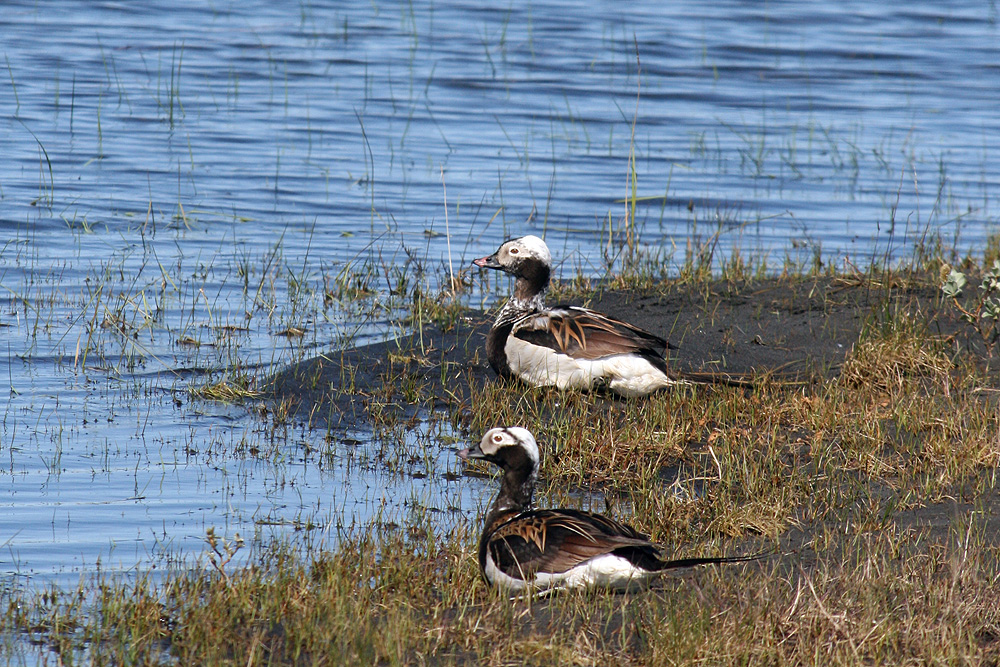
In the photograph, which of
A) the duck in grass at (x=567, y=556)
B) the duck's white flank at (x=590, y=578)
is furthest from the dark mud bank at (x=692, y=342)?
the duck's white flank at (x=590, y=578)

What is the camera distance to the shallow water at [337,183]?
750 cm

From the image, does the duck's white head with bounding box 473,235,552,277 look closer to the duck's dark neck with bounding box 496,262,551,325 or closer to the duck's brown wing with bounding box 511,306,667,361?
the duck's dark neck with bounding box 496,262,551,325

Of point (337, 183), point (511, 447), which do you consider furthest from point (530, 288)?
point (337, 183)

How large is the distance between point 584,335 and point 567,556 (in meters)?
3.53

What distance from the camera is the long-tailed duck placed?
866 centimetres

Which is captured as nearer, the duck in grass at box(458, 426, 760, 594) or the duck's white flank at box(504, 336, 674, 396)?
the duck in grass at box(458, 426, 760, 594)

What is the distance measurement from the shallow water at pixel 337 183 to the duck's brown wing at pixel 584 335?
135cm

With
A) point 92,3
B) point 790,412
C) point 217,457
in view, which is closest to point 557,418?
point 790,412

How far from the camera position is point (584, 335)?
888 centimetres

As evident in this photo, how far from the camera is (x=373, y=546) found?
5.96m

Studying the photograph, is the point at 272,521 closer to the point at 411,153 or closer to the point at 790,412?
the point at 790,412

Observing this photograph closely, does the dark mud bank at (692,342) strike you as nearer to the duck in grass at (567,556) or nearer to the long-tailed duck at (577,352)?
the long-tailed duck at (577,352)

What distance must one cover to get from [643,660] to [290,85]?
17227 millimetres

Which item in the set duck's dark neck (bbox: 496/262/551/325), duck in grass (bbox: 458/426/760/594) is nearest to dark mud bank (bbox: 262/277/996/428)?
duck's dark neck (bbox: 496/262/551/325)
